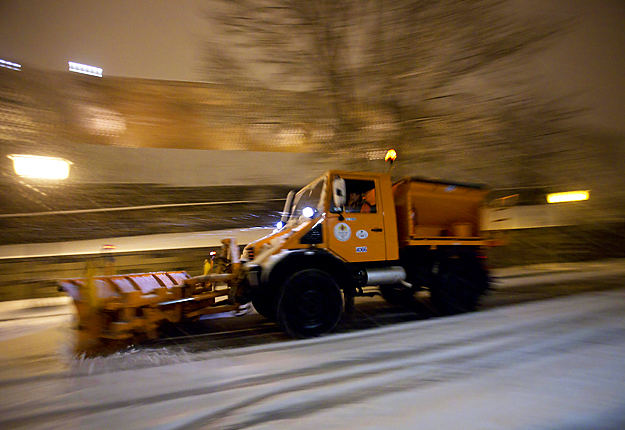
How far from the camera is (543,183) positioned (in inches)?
412

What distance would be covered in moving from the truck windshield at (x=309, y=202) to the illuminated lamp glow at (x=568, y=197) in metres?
9.98

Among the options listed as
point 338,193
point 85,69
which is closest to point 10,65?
point 85,69

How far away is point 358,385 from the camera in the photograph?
286 cm

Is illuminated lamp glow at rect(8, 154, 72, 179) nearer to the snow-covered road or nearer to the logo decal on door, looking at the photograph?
the snow-covered road

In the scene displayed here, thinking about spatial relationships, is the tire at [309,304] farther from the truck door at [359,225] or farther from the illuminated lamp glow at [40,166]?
the illuminated lamp glow at [40,166]

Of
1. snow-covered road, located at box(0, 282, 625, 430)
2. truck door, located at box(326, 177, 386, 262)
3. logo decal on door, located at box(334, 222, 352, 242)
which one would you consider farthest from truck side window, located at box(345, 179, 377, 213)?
snow-covered road, located at box(0, 282, 625, 430)

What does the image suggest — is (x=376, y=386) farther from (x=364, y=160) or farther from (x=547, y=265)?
(x=547, y=265)

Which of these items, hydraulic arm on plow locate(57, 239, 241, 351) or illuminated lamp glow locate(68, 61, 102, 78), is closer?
hydraulic arm on plow locate(57, 239, 241, 351)

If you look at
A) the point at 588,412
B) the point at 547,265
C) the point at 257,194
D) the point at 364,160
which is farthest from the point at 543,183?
the point at 588,412

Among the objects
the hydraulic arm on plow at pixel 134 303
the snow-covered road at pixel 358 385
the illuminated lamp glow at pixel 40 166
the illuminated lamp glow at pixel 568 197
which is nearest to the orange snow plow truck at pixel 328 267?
the hydraulic arm on plow at pixel 134 303

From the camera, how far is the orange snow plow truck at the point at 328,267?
400cm

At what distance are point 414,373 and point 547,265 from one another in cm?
1030

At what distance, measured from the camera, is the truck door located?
4501 millimetres

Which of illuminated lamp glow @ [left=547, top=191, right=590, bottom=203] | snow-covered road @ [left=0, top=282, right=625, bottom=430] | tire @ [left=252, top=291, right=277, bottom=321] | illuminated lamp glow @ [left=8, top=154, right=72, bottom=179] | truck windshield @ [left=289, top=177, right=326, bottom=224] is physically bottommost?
snow-covered road @ [left=0, top=282, right=625, bottom=430]
